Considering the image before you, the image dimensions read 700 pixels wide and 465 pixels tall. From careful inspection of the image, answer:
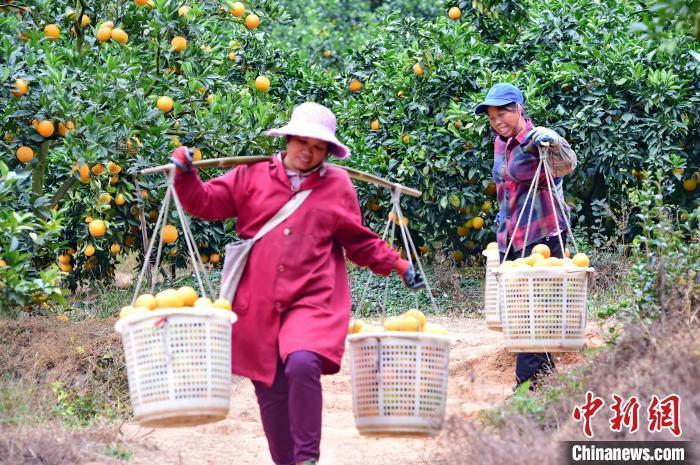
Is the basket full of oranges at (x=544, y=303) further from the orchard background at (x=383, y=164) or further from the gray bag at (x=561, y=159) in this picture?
the gray bag at (x=561, y=159)

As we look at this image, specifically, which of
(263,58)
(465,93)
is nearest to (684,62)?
(465,93)

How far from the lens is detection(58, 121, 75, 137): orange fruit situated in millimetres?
7129

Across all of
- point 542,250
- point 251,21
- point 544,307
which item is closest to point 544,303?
point 544,307

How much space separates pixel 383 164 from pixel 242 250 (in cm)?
492

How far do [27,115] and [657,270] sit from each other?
13.1ft

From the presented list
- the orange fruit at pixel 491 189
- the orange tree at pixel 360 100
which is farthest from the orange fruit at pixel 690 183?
the orange fruit at pixel 491 189

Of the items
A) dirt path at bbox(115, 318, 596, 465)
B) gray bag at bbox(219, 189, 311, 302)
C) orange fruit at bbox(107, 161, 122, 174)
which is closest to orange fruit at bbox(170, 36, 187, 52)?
orange fruit at bbox(107, 161, 122, 174)

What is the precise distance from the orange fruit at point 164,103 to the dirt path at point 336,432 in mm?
1866

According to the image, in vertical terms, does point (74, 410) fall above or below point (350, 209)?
below

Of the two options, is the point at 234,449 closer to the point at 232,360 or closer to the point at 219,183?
the point at 232,360

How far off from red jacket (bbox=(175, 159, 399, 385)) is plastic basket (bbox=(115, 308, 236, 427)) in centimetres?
38

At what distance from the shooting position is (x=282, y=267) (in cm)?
477

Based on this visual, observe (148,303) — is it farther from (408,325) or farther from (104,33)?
(104,33)

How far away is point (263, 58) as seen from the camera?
10766mm
